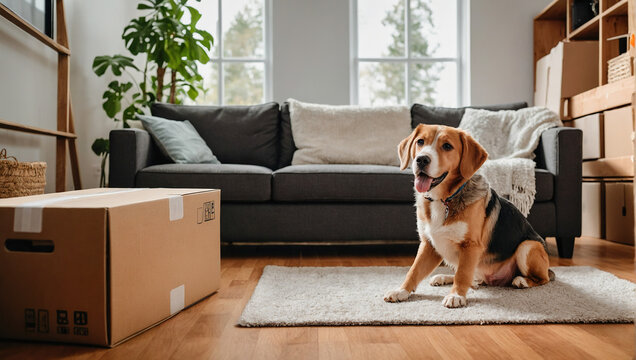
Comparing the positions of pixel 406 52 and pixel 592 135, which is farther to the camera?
pixel 406 52

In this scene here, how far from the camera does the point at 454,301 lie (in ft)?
4.68

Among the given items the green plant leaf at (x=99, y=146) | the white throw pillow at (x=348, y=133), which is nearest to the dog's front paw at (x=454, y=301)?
the white throw pillow at (x=348, y=133)

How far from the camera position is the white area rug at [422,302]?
4.29 feet

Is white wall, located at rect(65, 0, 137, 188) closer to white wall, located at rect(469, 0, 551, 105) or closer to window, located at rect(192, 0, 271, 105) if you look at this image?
window, located at rect(192, 0, 271, 105)

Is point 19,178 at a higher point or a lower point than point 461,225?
higher

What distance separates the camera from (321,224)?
2.40 metres

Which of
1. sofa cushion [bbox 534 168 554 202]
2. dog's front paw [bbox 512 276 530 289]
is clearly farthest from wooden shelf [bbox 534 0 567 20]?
dog's front paw [bbox 512 276 530 289]

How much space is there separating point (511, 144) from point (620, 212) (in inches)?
34.8

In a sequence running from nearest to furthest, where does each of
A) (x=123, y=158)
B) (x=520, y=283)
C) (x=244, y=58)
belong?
(x=520, y=283)
(x=123, y=158)
(x=244, y=58)

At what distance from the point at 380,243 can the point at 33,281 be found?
7.17 ft

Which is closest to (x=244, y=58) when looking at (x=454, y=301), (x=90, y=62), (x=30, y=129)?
(x=90, y=62)

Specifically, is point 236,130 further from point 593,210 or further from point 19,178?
point 593,210

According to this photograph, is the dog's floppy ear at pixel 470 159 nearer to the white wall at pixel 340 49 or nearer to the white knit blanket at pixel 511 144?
the white knit blanket at pixel 511 144

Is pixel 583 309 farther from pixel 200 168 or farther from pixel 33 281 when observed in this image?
pixel 200 168
